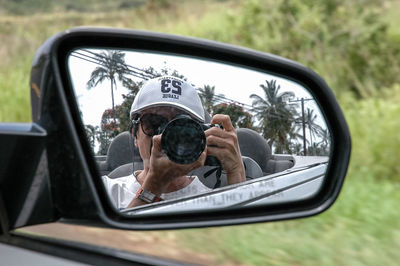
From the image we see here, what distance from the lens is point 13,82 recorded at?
22.9 ft

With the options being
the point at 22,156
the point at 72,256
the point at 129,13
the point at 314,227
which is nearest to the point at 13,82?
the point at 314,227

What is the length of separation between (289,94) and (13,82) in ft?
19.6

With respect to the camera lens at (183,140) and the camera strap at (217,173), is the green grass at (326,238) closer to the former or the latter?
the camera strap at (217,173)

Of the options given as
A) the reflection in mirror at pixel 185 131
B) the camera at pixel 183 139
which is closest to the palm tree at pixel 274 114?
the reflection in mirror at pixel 185 131

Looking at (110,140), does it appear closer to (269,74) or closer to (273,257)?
(269,74)

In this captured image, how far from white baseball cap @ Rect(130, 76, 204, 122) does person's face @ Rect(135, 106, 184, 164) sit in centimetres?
1

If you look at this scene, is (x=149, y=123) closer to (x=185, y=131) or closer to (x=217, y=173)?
(x=185, y=131)

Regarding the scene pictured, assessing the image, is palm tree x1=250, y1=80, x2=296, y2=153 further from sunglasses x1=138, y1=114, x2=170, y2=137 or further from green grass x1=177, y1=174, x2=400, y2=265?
green grass x1=177, y1=174, x2=400, y2=265

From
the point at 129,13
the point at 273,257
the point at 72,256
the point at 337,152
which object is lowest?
the point at 273,257

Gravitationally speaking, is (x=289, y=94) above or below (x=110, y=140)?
above

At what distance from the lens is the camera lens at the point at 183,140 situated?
1346mm

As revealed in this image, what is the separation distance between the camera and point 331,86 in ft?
20.9

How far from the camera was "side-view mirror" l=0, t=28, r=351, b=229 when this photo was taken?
51.6 inches

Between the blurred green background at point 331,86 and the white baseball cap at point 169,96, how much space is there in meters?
1.98
